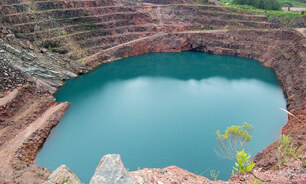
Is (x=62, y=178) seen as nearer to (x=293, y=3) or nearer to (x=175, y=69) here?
(x=175, y=69)

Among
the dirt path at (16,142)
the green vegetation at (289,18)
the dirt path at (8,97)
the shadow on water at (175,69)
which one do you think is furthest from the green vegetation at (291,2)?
the dirt path at (8,97)

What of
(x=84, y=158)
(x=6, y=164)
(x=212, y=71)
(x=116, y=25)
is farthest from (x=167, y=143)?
(x=116, y=25)

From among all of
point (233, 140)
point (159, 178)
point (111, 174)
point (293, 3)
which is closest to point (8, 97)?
point (159, 178)

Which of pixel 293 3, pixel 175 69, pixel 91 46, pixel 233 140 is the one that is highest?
pixel 293 3

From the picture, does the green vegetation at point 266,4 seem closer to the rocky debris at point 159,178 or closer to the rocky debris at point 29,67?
the rocky debris at point 29,67

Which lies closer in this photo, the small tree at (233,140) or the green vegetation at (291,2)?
the small tree at (233,140)

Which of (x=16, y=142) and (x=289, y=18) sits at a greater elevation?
(x=289, y=18)
